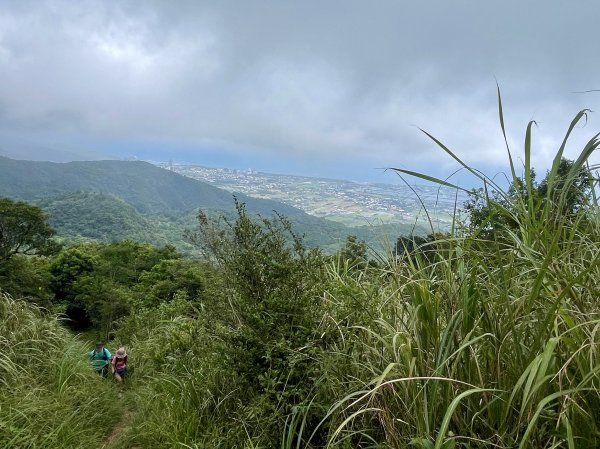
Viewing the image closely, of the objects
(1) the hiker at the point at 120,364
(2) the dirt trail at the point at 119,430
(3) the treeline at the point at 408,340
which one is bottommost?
(1) the hiker at the point at 120,364

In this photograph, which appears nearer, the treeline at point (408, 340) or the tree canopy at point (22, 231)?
the treeline at point (408, 340)

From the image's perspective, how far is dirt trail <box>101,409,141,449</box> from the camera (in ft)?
12.0

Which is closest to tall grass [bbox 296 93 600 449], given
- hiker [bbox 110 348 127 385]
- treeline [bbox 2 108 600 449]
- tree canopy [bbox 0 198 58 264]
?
treeline [bbox 2 108 600 449]

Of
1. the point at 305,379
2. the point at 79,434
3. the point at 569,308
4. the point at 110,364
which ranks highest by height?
the point at 569,308

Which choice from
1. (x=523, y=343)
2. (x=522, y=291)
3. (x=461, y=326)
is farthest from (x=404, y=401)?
(x=522, y=291)

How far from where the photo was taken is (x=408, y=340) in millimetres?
2010

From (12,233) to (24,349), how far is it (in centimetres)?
1841

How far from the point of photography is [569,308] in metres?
1.70

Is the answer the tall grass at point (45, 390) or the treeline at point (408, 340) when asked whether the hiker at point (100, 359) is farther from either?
the treeline at point (408, 340)

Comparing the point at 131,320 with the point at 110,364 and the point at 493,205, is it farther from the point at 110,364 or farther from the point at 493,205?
the point at 493,205

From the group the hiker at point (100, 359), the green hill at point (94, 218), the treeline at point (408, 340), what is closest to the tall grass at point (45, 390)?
the treeline at point (408, 340)

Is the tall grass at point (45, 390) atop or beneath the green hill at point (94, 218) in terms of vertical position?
atop

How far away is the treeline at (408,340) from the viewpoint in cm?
157

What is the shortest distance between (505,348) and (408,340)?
1.42 feet
